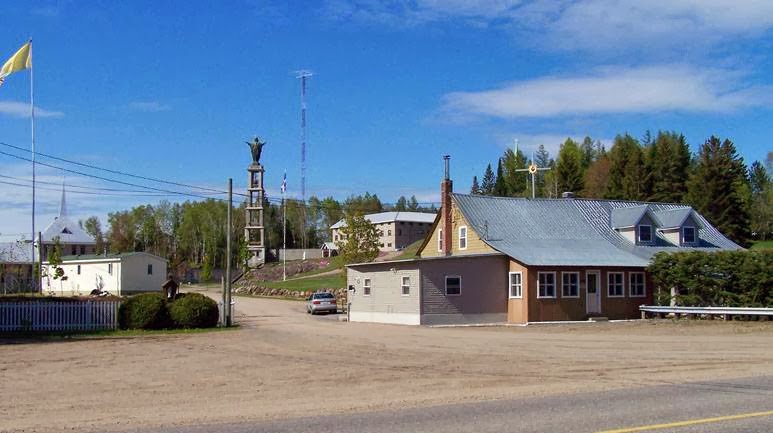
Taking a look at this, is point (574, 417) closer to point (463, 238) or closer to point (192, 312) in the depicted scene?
point (192, 312)

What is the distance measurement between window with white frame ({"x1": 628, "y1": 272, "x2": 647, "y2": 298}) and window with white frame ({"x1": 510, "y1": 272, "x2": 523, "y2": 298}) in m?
6.54

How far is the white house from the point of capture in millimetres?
69438

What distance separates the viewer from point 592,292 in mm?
38906

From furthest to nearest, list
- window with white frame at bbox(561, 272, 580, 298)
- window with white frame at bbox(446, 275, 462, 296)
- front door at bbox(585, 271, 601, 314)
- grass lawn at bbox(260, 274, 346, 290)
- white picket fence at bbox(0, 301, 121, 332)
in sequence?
grass lawn at bbox(260, 274, 346, 290) → front door at bbox(585, 271, 601, 314) → window with white frame at bbox(561, 272, 580, 298) → window with white frame at bbox(446, 275, 462, 296) → white picket fence at bbox(0, 301, 121, 332)

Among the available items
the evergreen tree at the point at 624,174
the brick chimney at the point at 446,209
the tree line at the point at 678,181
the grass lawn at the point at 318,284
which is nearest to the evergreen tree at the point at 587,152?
the tree line at the point at 678,181

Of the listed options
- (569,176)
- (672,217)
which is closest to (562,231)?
(672,217)

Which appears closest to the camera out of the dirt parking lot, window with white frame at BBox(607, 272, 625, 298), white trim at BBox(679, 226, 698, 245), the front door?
the dirt parking lot

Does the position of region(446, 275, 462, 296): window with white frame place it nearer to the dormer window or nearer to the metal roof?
the dormer window

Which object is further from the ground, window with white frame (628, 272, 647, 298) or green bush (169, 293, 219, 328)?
window with white frame (628, 272, 647, 298)

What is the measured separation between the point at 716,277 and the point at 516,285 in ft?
30.3

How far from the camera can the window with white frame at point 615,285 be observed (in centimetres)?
3938

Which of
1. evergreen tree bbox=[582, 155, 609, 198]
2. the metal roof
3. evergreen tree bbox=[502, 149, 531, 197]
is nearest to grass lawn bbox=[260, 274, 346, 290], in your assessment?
evergreen tree bbox=[582, 155, 609, 198]

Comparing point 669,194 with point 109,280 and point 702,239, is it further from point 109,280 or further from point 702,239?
point 109,280

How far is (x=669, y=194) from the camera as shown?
90.8 meters
